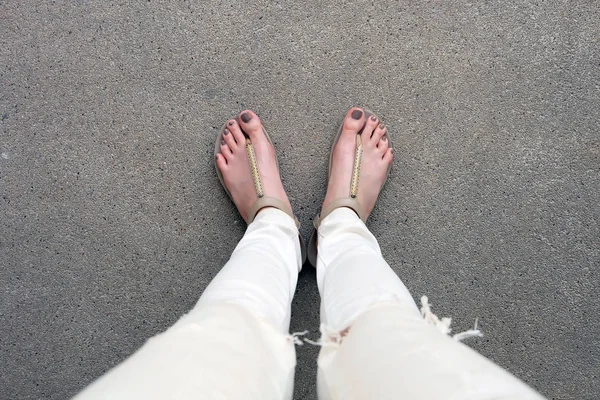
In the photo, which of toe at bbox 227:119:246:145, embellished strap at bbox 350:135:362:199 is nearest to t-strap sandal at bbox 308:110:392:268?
embellished strap at bbox 350:135:362:199

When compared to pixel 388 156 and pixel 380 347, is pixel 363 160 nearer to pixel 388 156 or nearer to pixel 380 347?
pixel 388 156

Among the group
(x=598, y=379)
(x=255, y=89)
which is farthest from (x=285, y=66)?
(x=598, y=379)

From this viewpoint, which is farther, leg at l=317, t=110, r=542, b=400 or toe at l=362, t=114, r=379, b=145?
toe at l=362, t=114, r=379, b=145

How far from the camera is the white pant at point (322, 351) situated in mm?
452

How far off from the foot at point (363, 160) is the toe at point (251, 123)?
0.20m

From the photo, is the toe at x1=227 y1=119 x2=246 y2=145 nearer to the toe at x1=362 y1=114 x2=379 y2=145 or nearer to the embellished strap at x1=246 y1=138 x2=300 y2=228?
the embellished strap at x1=246 y1=138 x2=300 y2=228

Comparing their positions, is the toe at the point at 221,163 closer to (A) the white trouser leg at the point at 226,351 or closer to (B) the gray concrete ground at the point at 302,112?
(B) the gray concrete ground at the point at 302,112

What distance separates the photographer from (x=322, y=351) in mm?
619

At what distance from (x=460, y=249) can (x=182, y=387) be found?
2.59 feet

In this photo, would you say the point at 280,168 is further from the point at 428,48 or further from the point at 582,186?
the point at 582,186

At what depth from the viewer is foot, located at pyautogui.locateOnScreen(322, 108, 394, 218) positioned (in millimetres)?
1033

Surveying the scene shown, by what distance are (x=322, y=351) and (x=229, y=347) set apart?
156 mm

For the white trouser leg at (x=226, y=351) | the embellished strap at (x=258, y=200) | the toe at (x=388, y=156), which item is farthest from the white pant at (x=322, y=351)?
the toe at (x=388, y=156)

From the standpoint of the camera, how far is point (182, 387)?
461 mm
